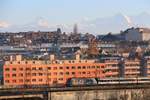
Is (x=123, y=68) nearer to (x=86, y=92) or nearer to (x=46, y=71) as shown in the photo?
(x=46, y=71)

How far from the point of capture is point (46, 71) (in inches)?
2309

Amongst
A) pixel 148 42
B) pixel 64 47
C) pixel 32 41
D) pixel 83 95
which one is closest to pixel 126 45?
pixel 148 42

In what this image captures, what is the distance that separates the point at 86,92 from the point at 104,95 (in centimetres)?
124

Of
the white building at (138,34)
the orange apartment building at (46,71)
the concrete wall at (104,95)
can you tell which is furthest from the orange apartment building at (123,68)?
the white building at (138,34)

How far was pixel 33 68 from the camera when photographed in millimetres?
58188

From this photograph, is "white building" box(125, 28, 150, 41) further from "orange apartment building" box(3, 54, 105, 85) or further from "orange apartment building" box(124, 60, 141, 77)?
"orange apartment building" box(3, 54, 105, 85)

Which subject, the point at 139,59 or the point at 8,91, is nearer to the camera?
the point at 8,91

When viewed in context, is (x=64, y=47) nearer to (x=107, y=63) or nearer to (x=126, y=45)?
(x=126, y=45)

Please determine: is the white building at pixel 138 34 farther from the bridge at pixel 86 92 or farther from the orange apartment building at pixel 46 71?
the bridge at pixel 86 92

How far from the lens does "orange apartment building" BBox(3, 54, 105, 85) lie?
188 ft

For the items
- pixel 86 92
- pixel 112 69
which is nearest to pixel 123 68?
pixel 112 69

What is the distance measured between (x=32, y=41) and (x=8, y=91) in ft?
355

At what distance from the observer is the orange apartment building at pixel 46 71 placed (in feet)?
188

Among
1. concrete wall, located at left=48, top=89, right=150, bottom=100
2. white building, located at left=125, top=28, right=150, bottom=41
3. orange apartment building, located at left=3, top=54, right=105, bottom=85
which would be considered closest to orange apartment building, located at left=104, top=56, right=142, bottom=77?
orange apartment building, located at left=3, top=54, right=105, bottom=85
